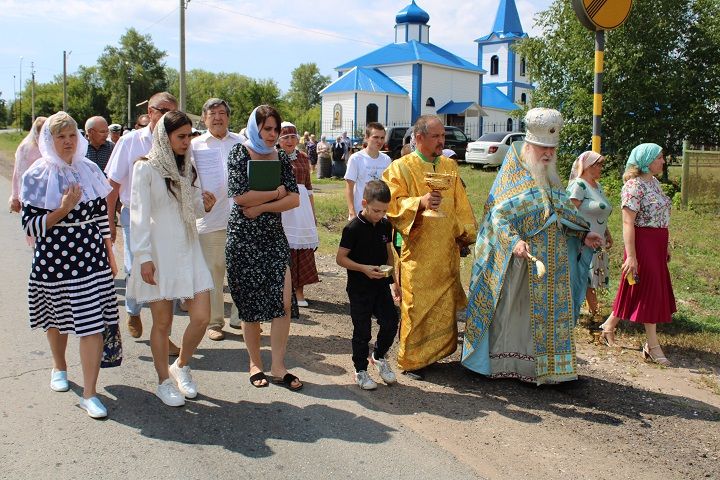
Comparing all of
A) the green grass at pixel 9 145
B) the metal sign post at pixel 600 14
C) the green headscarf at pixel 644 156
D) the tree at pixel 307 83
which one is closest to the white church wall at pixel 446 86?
the green grass at pixel 9 145

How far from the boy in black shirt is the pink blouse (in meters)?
2.24

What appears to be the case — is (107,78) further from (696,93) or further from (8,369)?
(8,369)

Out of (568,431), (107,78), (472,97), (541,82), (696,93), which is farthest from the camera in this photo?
(107,78)

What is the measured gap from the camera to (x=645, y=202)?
6.09 meters

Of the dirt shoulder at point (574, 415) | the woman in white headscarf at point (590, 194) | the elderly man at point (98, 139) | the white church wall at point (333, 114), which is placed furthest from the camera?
the white church wall at point (333, 114)

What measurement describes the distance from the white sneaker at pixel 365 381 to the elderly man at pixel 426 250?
0.39 meters

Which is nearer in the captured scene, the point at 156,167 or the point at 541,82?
the point at 156,167

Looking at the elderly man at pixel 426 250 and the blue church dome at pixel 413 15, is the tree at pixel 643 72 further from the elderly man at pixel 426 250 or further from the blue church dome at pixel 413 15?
the blue church dome at pixel 413 15

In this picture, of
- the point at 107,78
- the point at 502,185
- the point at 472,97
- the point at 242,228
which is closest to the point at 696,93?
the point at 502,185

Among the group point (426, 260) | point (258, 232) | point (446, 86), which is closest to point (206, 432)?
point (258, 232)

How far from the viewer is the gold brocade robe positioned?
5469 millimetres

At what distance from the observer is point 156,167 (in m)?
4.68

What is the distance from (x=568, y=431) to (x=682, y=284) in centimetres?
525

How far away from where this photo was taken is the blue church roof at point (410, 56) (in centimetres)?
5212
